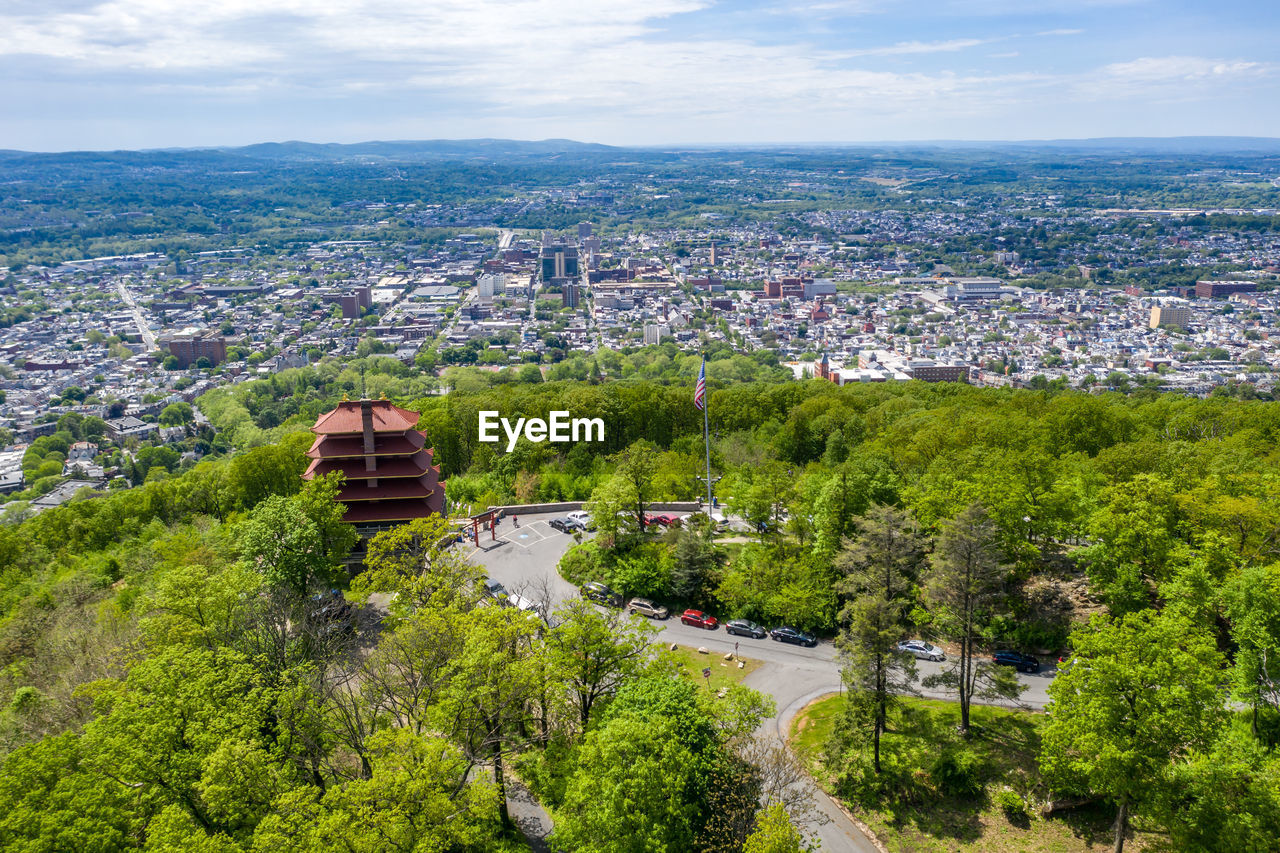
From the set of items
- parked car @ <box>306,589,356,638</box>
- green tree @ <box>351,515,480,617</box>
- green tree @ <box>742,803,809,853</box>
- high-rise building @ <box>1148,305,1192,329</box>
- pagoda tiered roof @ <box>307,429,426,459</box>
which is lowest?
high-rise building @ <box>1148,305,1192,329</box>

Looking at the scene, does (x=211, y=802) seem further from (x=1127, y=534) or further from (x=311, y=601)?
(x=1127, y=534)

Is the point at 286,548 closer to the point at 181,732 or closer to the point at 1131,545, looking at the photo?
the point at 181,732

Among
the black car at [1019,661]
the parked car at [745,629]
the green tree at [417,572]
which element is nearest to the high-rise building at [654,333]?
the parked car at [745,629]

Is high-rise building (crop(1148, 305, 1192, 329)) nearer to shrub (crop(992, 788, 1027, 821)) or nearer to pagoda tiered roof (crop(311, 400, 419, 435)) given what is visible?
shrub (crop(992, 788, 1027, 821))

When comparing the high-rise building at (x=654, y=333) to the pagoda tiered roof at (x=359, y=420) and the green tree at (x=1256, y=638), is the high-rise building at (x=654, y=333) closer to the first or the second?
the pagoda tiered roof at (x=359, y=420)

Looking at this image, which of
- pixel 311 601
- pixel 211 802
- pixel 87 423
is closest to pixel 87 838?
pixel 211 802

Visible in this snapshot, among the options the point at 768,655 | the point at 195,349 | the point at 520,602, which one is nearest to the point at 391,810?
the point at 520,602

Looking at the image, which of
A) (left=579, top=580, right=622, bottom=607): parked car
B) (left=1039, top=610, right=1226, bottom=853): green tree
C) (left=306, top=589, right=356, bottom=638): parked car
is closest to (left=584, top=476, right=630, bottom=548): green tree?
(left=579, top=580, right=622, bottom=607): parked car
